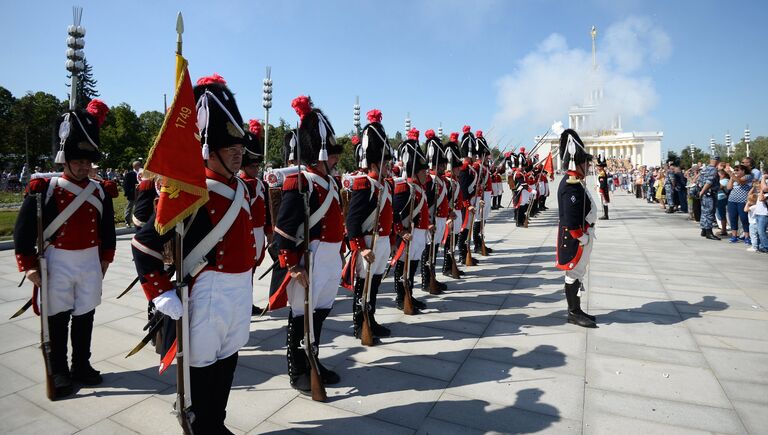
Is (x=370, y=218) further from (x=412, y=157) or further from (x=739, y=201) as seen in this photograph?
(x=739, y=201)

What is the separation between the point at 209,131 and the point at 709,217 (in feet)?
48.9

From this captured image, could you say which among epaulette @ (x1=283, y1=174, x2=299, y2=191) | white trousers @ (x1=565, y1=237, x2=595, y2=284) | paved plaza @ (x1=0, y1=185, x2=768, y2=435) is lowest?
paved plaza @ (x1=0, y1=185, x2=768, y2=435)

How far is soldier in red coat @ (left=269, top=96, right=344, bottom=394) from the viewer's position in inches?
151

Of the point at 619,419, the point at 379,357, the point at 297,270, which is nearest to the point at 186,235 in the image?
the point at 297,270

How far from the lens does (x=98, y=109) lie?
4359mm

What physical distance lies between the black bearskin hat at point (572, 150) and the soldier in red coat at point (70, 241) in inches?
222

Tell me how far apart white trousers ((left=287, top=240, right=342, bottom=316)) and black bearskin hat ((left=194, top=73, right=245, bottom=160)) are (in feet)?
4.87

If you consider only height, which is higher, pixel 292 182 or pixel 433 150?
pixel 433 150

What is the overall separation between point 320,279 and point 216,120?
1816 mm

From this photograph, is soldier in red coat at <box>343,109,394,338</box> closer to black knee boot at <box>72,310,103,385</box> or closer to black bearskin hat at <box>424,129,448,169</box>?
black bearskin hat at <box>424,129,448,169</box>

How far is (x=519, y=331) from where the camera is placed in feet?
18.6

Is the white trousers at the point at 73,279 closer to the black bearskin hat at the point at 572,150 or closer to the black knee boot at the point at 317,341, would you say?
the black knee boot at the point at 317,341

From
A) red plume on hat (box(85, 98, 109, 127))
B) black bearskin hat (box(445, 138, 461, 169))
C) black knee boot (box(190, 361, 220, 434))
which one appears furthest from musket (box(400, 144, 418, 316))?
red plume on hat (box(85, 98, 109, 127))

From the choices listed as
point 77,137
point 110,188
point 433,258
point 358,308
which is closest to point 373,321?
point 358,308
